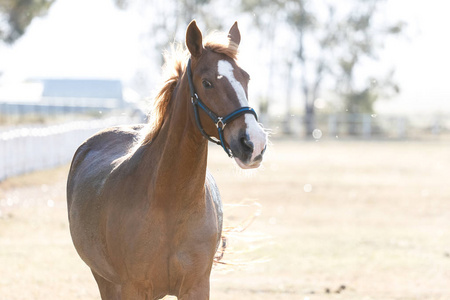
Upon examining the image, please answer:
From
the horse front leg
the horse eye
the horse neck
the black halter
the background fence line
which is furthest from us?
the background fence line

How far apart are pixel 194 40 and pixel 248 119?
0.68 m

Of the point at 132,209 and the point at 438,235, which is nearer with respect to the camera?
the point at 132,209

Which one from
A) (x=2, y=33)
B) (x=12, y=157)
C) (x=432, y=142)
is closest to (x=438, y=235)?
(x=12, y=157)

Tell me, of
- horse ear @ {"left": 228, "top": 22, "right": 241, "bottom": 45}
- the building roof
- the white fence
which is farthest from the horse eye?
the building roof

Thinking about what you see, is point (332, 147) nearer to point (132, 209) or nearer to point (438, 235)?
point (438, 235)

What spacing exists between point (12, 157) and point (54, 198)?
3.26 metres

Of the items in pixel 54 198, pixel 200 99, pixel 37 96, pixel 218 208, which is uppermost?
pixel 200 99

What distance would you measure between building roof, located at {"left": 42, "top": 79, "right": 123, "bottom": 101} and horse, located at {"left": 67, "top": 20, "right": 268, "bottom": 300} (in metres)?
62.9

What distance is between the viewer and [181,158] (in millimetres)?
4680

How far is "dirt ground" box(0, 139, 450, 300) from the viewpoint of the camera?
8.33 m

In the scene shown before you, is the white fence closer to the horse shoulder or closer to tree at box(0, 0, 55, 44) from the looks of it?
tree at box(0, 0, 55, 44)

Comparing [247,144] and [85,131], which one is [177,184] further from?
[85,131]

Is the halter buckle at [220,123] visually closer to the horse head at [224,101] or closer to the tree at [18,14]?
the horse head at [224,101]

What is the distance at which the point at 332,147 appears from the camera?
36938 millimetres
